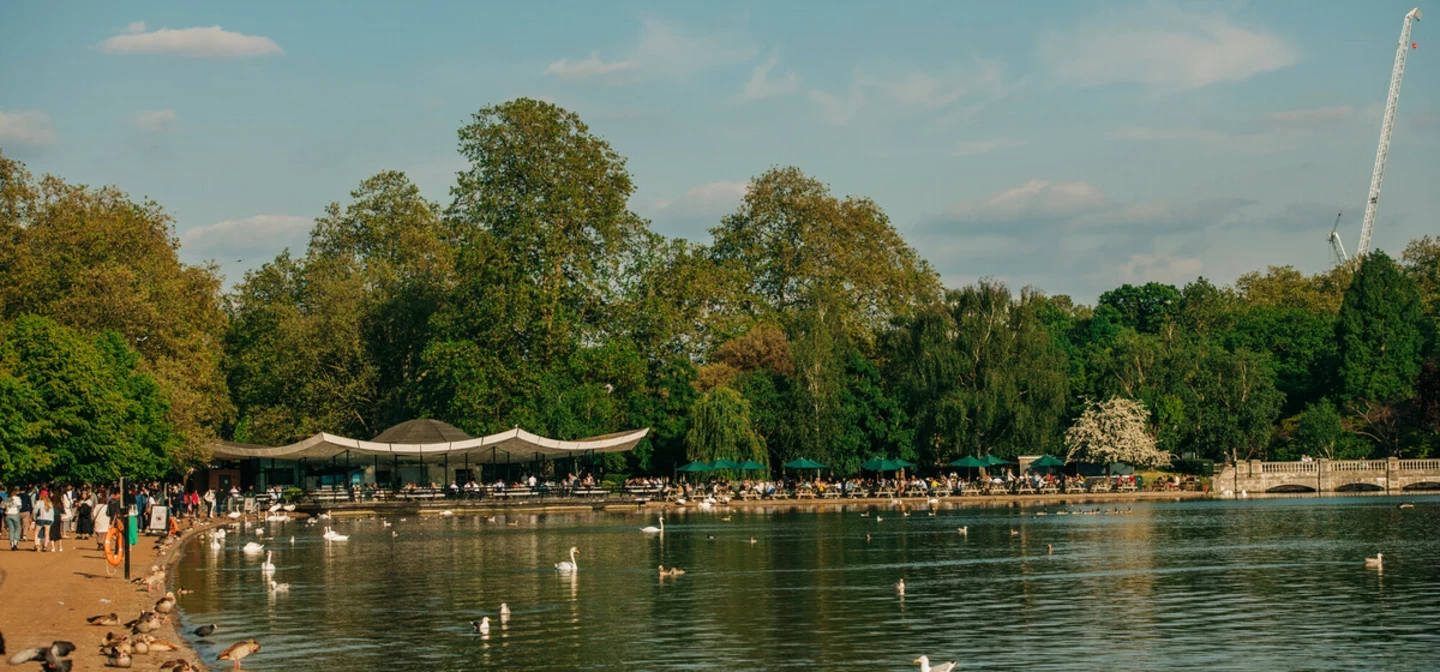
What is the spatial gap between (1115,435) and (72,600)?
62.9 metres

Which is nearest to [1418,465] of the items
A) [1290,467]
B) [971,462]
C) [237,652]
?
[1290,467]

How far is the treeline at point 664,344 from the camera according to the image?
7588cm

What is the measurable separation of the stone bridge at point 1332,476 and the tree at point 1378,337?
4384mm

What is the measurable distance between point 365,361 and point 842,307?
27.3 metres

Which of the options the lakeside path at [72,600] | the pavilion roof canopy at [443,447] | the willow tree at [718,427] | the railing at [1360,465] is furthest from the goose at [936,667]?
the railing at [1360,465]

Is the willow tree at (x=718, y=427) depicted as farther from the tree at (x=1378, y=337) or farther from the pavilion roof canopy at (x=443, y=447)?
the tree at (x=1378, y=337)

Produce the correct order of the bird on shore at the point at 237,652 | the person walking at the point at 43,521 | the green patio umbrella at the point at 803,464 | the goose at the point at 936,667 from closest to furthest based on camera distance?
the goose at the point at 936,667
the bird on shore at the point at 237,652
the person walking at the point at 43,521
the green patio umbrella at the point at 803,464

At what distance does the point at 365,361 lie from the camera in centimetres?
8294

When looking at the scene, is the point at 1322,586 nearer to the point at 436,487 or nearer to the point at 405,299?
the point at 436,487

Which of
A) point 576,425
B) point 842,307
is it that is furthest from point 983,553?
point 842,307

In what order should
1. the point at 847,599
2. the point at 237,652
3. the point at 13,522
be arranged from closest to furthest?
the point at 237,652 < the point at 847,599 < the point at 13,522

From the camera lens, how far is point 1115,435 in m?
81.2

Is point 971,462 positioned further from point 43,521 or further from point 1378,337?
point 43,521

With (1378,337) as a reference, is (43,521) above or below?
below
